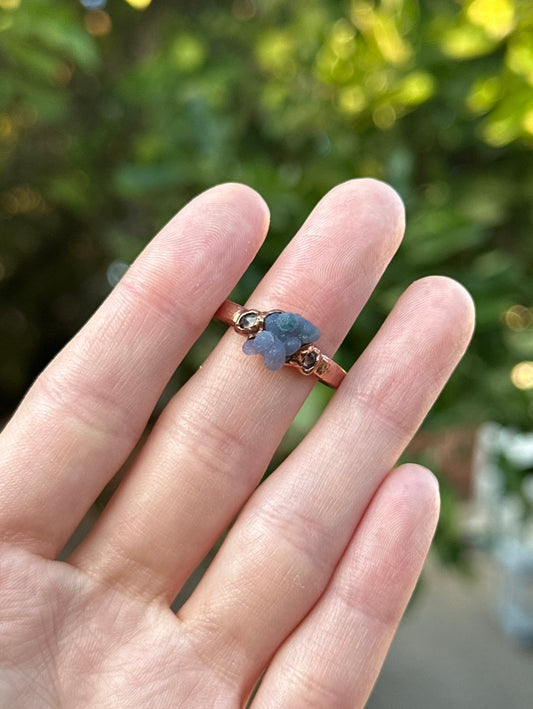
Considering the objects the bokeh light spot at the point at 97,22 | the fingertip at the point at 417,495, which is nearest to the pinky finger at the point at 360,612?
the fingertip at the point at 417,495

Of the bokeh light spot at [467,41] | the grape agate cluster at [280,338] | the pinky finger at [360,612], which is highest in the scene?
the bokeh light spot at [467,41]

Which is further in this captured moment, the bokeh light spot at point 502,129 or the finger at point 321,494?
the bokeh light spot at point 502,129

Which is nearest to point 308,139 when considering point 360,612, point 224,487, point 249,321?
point 249,321

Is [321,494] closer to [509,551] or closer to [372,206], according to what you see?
[372,206]

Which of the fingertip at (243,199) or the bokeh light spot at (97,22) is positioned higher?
the bokeh light spot at (97,22)

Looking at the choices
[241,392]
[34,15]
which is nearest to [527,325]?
[241,392]

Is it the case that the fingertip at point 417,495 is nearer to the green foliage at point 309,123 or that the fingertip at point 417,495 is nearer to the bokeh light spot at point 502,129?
the green foliage at point 309,123

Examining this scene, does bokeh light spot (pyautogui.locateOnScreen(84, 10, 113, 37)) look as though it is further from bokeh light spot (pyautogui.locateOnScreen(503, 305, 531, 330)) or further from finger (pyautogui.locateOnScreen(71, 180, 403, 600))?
bokeh light spot (pyautogui.locateOnScreen(503, 305, 531, 330))
